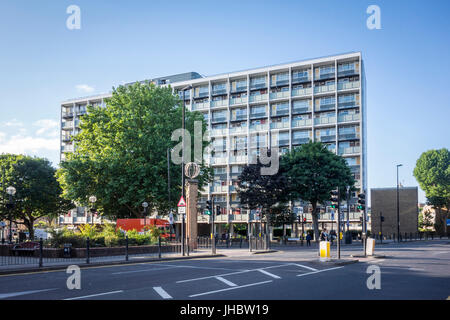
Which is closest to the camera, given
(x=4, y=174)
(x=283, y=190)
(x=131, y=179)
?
(x=131, y=179)

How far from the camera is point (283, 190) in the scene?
158ft

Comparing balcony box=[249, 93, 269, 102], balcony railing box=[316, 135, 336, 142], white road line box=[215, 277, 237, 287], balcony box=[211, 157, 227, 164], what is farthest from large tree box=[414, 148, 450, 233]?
white road line box=[215, 277, 237, 287]

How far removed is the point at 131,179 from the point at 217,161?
37.3 meters

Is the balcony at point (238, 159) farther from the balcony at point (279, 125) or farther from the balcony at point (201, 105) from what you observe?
the balcony at point (201, 105)

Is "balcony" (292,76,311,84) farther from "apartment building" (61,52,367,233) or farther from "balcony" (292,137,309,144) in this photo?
"balcony" (292,137,309,144)

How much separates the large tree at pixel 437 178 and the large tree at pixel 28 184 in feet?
230

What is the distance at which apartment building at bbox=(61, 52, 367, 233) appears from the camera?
66.3 metres

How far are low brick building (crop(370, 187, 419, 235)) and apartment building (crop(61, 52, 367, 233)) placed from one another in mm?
9838

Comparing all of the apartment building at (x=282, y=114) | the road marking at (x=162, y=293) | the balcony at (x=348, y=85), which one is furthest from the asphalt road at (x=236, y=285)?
the balcony at (x=348, y=85)

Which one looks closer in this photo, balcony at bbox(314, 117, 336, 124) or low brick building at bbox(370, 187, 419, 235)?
balcony at bbox(314, 117, 336, 124)

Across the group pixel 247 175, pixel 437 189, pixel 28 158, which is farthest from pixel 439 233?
pixel 28 158

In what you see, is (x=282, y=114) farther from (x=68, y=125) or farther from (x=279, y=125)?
(x=68, y=125)

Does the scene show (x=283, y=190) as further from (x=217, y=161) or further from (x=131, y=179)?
(x=217, y=161)
